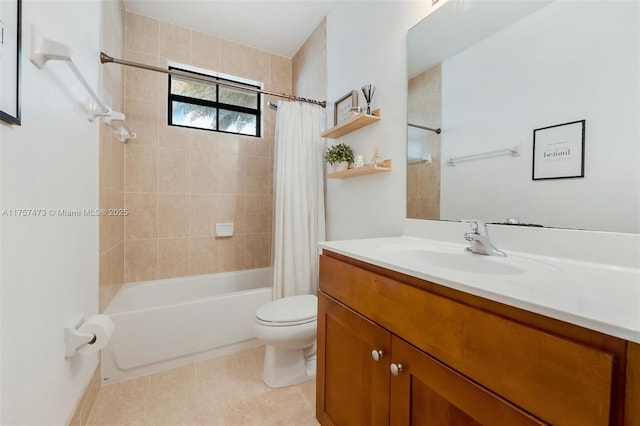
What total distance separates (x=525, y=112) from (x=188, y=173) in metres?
2.37

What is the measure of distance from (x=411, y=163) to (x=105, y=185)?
1.79m

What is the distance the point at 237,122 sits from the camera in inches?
100.0

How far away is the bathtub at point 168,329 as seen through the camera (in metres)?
1.54

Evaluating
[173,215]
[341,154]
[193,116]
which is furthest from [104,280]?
[341,154]

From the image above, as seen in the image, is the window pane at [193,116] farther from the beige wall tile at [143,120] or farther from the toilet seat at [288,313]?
the toilet seat at [288,313]

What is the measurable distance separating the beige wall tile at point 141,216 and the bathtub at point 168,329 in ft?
1.36

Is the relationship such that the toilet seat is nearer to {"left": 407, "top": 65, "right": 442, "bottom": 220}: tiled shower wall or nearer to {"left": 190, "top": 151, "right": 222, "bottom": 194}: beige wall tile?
{"left": 407, "top": 65, "right": 442, "bottom": 220}: tiled shower wall

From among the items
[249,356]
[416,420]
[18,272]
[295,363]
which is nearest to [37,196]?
[18,272]

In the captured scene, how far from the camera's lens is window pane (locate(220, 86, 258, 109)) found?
2480 mm

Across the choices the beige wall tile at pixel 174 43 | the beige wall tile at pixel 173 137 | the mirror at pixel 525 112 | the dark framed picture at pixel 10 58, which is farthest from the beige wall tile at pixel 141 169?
the mirror at pixel 525 112

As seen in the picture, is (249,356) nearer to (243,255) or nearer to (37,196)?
(243,255)

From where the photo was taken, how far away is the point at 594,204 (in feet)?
2.56

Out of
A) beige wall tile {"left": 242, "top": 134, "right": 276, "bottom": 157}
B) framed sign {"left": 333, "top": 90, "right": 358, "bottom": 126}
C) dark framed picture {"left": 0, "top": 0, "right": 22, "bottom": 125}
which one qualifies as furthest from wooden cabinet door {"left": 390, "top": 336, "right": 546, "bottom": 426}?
beige wall tile {"left": 242, "top": 134, "right": 276, "bottom": 157}

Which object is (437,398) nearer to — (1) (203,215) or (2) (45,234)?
(2) (45,234)
